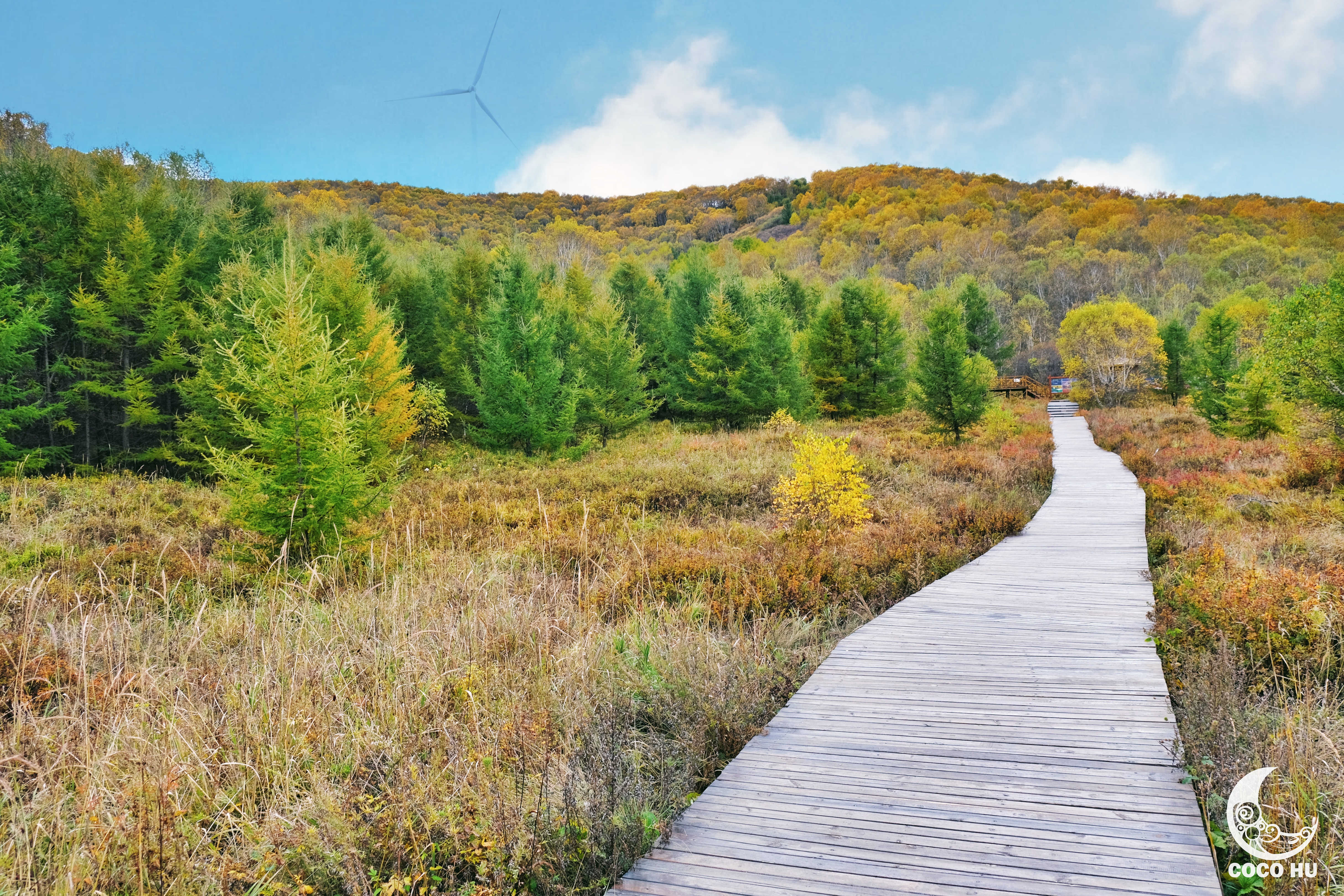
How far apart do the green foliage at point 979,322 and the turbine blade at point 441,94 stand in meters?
38.9

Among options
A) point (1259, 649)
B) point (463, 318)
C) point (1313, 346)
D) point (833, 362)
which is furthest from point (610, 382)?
point (1259, 649)

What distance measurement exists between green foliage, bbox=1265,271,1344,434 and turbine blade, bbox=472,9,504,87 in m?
14.8

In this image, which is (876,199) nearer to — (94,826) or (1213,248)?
(1213,248)

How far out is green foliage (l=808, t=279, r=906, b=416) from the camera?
3094cm

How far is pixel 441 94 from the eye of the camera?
5.38 metres

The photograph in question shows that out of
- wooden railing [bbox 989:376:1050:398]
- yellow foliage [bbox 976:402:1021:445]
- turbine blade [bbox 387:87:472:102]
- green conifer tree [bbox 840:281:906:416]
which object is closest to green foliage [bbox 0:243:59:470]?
turbine blade [bbox 387:87:472:102]

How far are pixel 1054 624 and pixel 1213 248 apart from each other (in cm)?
8701

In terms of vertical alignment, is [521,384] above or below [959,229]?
below

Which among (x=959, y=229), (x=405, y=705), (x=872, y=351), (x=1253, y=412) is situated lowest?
(x=405, y=705)

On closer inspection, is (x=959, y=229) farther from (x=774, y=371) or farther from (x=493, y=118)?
(x=493, y=118)

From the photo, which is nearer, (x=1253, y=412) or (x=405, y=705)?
(x=405, y=705)

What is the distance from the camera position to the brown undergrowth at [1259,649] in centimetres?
256

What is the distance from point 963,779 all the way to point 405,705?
2.71 metres

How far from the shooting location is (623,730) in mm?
3400
